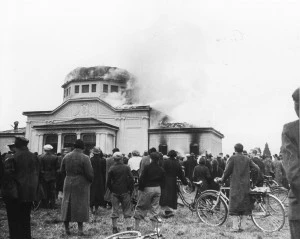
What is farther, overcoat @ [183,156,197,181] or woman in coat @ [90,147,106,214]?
overcoat @ [183,156,197,181]

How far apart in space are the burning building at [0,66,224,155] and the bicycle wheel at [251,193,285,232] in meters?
29.1

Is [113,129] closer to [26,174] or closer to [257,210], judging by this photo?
[257,210]

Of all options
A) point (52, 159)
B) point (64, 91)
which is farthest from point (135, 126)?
point (52, 159)

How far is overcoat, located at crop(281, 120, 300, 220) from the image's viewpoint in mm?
3193

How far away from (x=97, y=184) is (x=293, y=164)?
986 cm

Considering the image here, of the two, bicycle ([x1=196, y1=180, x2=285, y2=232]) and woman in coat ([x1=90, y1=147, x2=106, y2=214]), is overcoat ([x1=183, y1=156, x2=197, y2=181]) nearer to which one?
woman in coat ([x1=90, y1=147, x2=106, y2=214])

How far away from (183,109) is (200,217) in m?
33.2

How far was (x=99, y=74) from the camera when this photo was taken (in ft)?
157

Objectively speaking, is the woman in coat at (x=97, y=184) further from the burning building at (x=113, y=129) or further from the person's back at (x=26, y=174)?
the burning building at (x=113, y=129)

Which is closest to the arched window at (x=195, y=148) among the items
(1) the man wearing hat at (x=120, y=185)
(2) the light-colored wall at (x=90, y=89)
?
(2) the light-colored wall at (x=90, y=89)

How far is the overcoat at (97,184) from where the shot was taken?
12.1 meters

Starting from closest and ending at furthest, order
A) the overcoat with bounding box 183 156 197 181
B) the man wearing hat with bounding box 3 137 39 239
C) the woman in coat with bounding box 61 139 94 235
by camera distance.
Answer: the man wearing hat with bounding box 3 137 39 239 → the woman in coat with bounding box 61 139 94 235 → the overcoat with bounding box 183 156 197 181

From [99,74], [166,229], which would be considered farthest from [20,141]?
[99,74]

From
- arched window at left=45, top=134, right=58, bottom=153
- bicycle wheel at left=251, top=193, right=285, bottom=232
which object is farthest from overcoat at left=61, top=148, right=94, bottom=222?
arched window at left=45, top=134, right=58, bottom=153
